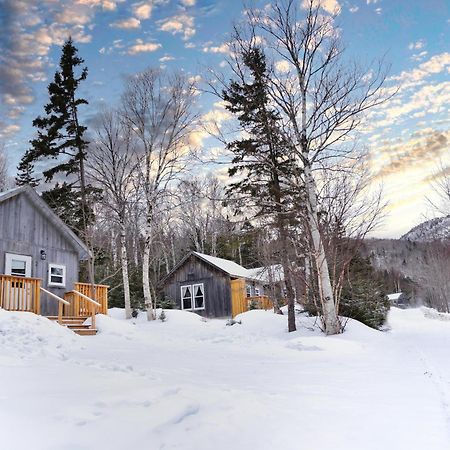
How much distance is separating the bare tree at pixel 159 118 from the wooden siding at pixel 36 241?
4301 mm

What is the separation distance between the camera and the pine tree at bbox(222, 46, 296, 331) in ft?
42.3

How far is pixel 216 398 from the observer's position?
13.9 feet

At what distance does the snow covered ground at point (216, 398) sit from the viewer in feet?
10.3

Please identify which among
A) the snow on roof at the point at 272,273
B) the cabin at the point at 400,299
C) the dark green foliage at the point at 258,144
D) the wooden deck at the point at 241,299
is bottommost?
the cabin at the point at 400,299

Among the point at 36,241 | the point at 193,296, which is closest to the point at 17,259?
the point at 36,241

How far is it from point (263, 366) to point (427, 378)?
262cm

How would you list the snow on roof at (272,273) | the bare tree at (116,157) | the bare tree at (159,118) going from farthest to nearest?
the snow on roof at (272,273) < the bare tree at (116,157) < the bare tree at (159,118)

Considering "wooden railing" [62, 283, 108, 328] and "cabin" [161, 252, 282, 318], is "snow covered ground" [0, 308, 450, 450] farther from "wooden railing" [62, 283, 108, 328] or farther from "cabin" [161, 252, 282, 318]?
"cabin" [161, 252, 282, 318]

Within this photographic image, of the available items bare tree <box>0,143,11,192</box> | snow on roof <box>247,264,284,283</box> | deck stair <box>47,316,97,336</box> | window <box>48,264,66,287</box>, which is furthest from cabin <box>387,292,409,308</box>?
deck stair <box>47,316,97,336</box>

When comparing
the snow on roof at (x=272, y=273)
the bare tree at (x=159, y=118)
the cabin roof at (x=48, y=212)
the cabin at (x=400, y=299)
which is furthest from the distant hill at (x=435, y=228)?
the cabin roof at (x=48, y=212)

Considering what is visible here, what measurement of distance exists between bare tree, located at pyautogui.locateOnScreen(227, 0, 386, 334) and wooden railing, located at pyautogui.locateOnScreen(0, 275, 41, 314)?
8849mm

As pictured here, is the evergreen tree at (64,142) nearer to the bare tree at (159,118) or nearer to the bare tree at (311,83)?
the bare tree at (159,118)

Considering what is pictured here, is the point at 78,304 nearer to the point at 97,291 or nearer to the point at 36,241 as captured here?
the point at 97,291

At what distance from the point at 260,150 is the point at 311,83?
3.04 metres
